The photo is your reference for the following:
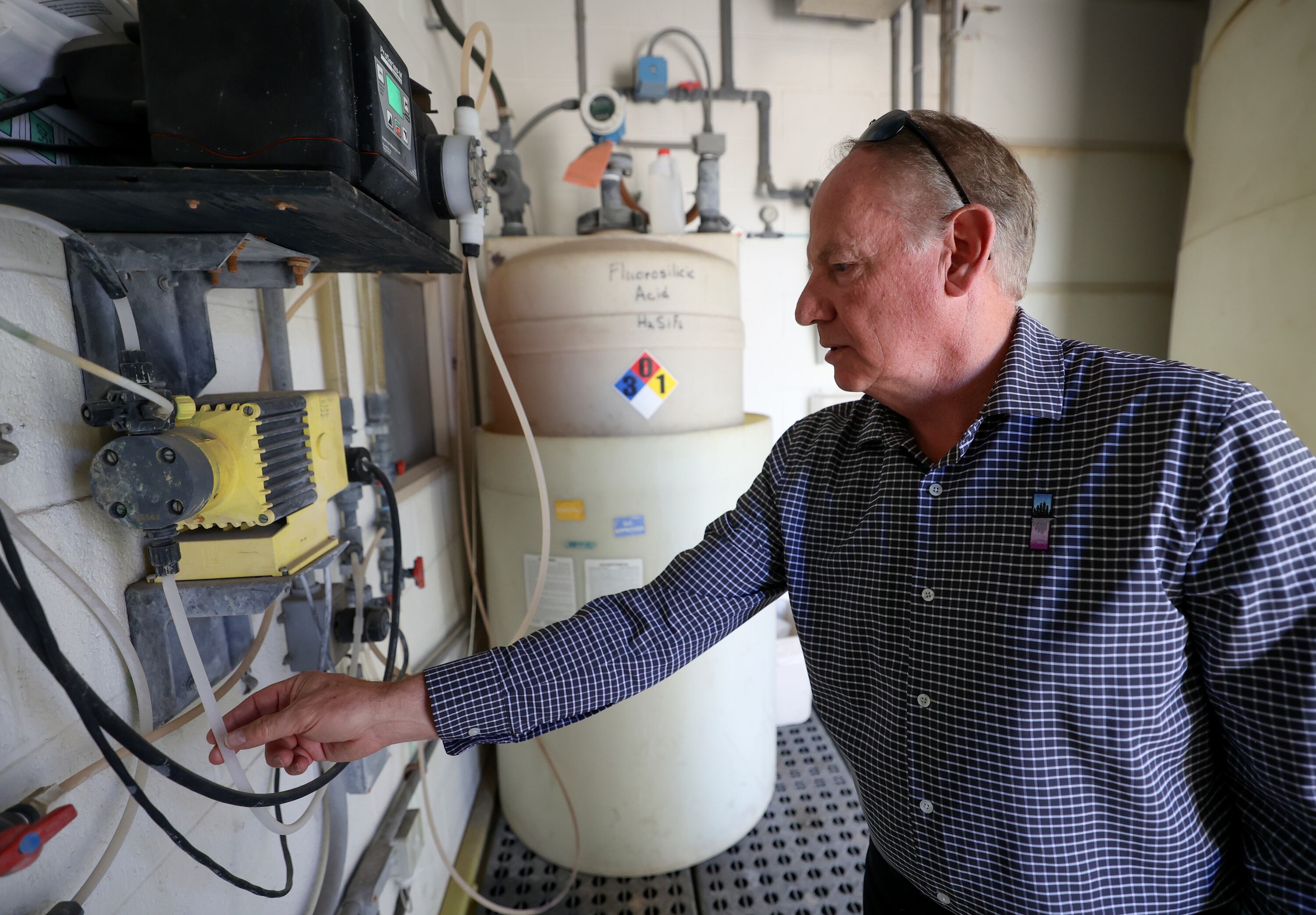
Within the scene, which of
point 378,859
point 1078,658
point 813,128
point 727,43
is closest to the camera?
point 1078,658

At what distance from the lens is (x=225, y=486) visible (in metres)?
0.52

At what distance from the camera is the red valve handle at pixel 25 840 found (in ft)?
1.20

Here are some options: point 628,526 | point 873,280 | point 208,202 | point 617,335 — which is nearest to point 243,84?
point 208,202

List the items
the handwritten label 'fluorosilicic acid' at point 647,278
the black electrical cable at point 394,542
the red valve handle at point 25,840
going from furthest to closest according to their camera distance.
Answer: the handwritten label 'fluorosilicic acid' at point 647,278 → the black electrical cable at point 394,542 → the red valve handle at point 25,840

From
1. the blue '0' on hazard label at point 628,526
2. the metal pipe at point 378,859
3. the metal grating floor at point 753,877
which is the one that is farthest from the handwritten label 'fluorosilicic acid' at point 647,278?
the metal grating floor at point 753,877

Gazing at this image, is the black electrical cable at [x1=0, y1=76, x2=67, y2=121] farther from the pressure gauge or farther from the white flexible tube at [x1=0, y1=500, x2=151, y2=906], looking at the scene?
the pressure gauge

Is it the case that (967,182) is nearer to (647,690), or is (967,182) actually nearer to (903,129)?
(903,129)

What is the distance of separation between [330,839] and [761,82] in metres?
1.98

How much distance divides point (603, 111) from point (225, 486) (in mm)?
1320

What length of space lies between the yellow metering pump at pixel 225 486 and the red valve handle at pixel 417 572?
55cm

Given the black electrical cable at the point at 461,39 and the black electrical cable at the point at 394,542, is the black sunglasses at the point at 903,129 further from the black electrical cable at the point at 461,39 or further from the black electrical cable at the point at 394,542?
the black electrical cable at the point at 461,39

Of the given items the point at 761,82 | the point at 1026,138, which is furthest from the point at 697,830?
the point at 1026,138

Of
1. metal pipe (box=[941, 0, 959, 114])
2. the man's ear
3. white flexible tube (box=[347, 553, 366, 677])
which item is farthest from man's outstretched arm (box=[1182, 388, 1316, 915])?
metal pipe (box=[941, 0, 959, 114])

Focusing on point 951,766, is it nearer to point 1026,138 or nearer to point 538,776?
point 538,776
